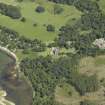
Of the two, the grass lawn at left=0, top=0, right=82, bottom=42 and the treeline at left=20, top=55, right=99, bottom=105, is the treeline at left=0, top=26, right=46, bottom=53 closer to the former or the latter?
the grass lawn at left=0, top=0, right=82, bottom=42

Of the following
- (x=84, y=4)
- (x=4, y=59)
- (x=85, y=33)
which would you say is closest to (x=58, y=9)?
(x=84, y=4)

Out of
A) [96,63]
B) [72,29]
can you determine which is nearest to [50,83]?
[96,63]

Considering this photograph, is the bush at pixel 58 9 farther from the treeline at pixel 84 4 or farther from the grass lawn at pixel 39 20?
the treeline at pixel 84 4

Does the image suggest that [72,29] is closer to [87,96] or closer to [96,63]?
[96,63]

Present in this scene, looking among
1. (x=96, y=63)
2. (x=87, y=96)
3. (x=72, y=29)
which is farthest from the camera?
(x=72, y=29)

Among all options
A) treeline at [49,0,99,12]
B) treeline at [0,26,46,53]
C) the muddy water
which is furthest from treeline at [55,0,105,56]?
the muddy water
